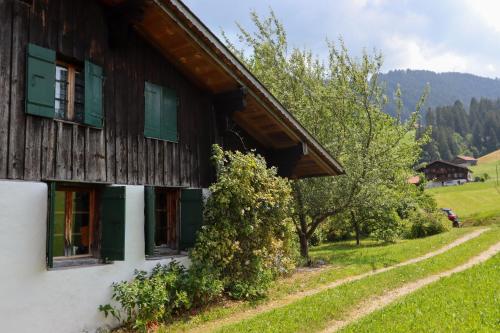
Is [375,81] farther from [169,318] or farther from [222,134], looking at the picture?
[169,318]

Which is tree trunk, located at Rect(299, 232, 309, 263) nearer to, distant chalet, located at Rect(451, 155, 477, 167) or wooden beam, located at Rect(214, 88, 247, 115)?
wooden beam, located at Rect(214, 88, 247, 115)

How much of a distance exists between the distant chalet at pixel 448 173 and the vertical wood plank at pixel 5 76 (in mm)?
103207

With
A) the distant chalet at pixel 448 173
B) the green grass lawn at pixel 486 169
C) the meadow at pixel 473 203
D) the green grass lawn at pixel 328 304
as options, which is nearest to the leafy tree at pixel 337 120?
the green grass lawn at pixel 328 304

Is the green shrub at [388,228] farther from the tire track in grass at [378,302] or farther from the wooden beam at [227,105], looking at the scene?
the wooden beam at [227,105]

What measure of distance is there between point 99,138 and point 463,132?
184 meters

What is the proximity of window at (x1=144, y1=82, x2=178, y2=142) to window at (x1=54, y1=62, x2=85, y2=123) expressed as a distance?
1.60 meters

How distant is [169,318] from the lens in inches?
349

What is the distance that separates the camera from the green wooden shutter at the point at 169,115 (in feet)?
33.3

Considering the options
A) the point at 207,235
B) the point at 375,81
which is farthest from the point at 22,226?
the point at 375,81

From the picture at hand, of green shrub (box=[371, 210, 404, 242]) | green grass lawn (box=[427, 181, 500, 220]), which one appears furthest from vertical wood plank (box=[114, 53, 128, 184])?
green grass lawn (box=[427, 181, 500, 220])

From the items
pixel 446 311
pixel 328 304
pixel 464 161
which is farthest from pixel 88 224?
pixel 464 161

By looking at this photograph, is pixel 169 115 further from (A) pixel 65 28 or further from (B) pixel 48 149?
(B) pixel 48 149

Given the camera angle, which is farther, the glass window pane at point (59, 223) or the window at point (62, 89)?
the glass window pane at point (59, 223)

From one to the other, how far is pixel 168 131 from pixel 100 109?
1976 millimetres
